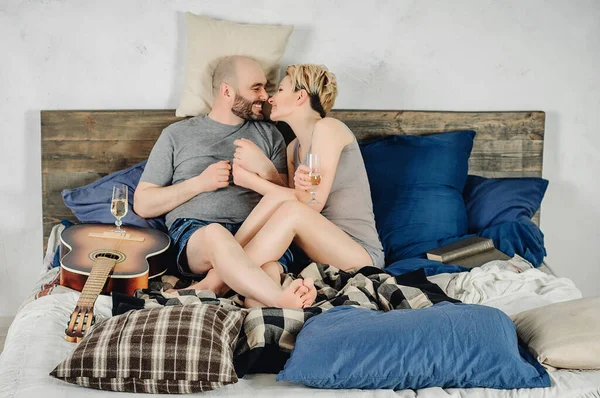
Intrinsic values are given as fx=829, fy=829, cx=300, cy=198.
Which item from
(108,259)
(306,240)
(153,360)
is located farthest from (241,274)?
(153,360)

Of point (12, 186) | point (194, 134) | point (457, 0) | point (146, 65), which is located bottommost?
point (12, 186)

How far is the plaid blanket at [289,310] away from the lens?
2188 millimetres

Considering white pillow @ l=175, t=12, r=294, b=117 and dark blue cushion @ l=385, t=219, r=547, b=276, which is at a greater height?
white pillow @ l=175, t=12, r=294, b=117

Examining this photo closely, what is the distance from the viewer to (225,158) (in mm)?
3373

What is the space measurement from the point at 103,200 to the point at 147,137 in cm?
39

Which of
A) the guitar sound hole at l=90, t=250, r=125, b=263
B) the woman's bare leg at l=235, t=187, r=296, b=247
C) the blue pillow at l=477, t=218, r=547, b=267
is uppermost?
the woman's bare leg at l=235, t=187, r=296, b=247

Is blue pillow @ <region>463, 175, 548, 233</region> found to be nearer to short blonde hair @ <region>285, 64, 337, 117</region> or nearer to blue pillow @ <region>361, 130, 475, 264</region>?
blue pillow @ <region>361, 130, 475, 264</region>

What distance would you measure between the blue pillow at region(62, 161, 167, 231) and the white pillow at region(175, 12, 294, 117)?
361mm

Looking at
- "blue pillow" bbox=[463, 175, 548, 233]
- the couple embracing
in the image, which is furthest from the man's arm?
"blue pillow" bbox=[463, 175, 548, 233]

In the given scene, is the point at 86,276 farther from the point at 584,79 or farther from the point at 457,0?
the point at 584,79

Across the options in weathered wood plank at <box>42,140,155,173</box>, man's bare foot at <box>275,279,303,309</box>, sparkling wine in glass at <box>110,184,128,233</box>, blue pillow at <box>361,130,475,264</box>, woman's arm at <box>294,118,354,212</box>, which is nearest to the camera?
man's bare foot at <box>275,279,303,309</box>

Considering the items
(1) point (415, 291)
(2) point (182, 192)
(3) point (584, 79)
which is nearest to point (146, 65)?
(2) point (182, 192)

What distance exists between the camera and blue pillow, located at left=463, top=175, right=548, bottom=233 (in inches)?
134

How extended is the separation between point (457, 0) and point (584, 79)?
2.22ft
